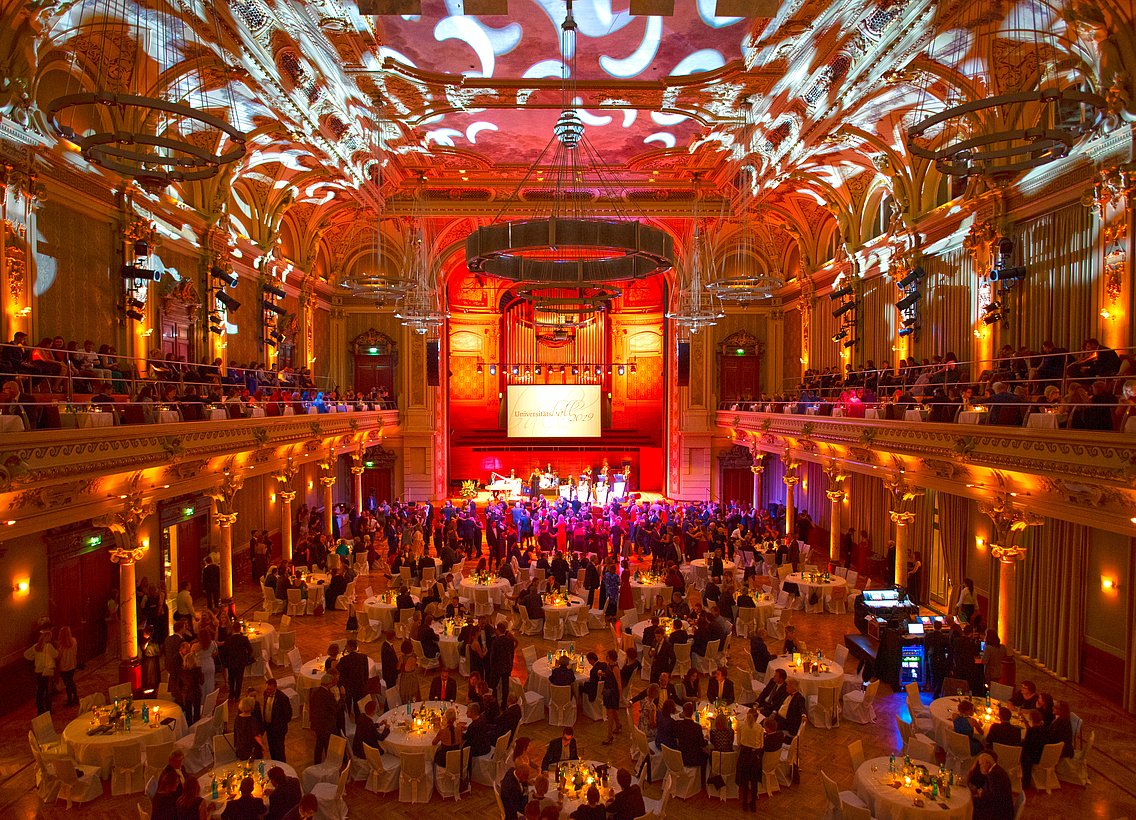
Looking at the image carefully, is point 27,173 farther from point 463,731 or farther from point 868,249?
point 868,249

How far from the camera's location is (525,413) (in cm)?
2997

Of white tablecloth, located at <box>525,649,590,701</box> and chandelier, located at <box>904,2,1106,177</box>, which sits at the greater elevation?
chandelier, located at <box>904,2,1106,177</box>

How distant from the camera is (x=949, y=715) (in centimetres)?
866

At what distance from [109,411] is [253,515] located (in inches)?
424

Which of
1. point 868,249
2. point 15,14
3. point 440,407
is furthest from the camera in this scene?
point 440,407

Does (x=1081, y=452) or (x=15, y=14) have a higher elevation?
(x=15, y=14)

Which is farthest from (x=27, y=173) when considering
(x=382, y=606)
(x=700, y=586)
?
(x=700, y=586)

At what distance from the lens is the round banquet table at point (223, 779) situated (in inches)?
268

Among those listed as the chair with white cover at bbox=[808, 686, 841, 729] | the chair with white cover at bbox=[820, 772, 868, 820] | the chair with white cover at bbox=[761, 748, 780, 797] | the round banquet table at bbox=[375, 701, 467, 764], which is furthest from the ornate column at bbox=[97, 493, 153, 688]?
A: the chair with white cover at bbox=[808, 686, 841, 729]

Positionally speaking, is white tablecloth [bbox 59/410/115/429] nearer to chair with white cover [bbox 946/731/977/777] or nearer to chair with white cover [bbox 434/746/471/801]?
chair with white cover [bbox 434/746/471/801]

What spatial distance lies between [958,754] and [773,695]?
2077 millimetres

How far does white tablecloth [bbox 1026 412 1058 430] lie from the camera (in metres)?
8.55

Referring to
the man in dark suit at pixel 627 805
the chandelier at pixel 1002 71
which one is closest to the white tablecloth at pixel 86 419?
the man in dark suit at pixel 627 805

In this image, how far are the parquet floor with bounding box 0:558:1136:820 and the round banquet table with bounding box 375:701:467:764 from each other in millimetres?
589
